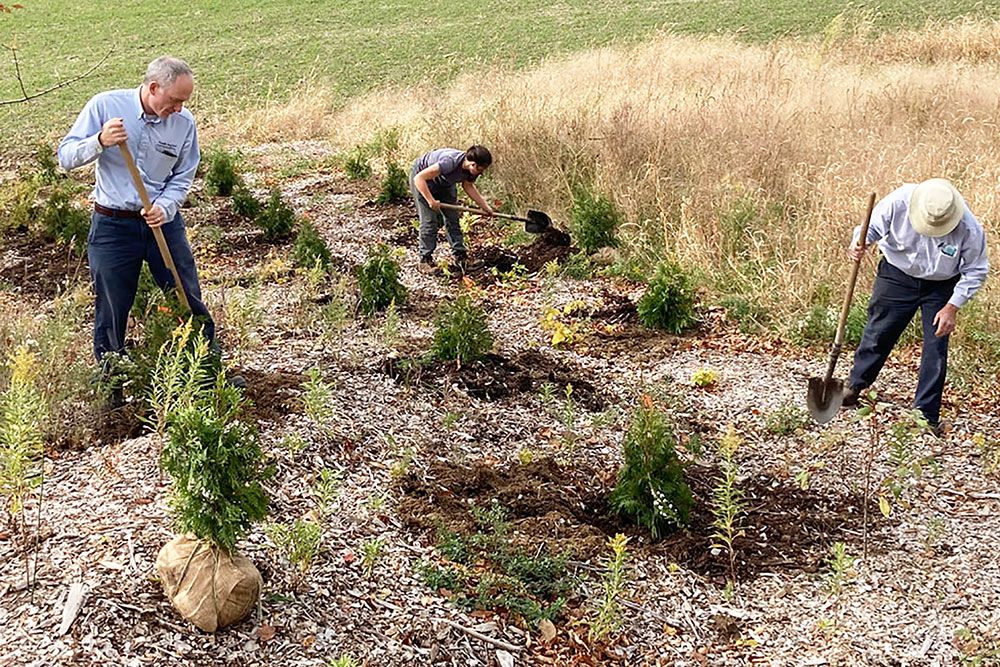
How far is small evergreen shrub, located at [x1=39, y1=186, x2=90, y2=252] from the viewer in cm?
829

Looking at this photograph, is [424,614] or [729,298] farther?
[729,298]

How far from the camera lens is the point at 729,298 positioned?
6914 millimetres

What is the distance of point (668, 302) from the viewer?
6441 millimetres

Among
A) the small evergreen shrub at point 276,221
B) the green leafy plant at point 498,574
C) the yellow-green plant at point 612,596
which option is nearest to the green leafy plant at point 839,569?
the yellow-green plant at point 612,596

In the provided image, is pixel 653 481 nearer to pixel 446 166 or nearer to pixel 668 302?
pixel 668 302

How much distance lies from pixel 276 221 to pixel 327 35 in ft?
63.0

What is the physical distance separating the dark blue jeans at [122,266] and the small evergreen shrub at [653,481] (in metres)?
2.33

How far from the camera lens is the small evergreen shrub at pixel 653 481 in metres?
4.08

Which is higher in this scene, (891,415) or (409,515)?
(409,515)

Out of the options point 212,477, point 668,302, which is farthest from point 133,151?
point 668,302

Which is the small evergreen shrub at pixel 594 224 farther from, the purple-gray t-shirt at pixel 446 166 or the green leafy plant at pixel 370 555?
the green leafy plant at pixel 370 555

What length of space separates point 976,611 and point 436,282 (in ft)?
16.4

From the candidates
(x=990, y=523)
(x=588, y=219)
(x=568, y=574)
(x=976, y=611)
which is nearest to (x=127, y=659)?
(x=568, y=574)

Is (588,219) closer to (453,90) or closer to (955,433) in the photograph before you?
(955,433)
